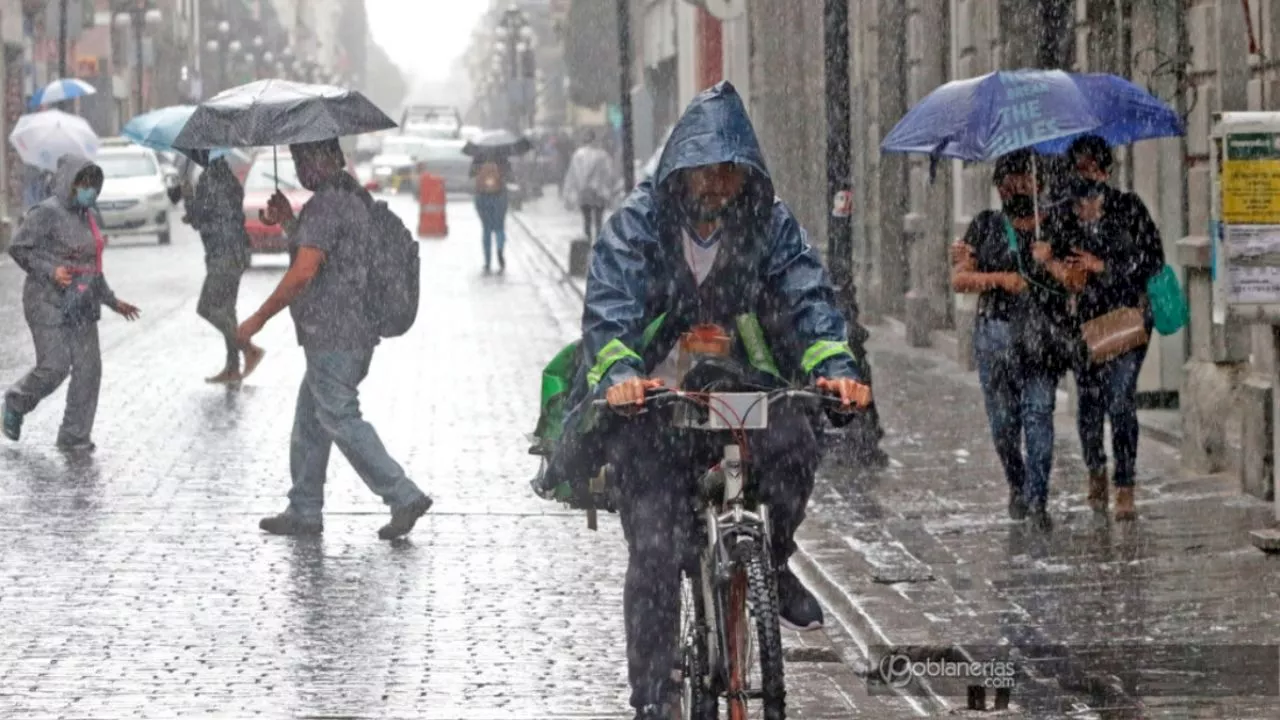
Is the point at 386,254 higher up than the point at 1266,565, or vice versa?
the point at 386,254

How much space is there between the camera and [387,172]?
69.3 meters

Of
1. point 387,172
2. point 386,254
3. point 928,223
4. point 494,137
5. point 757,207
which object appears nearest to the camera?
point 757,207

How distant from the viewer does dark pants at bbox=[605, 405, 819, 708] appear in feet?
20.6

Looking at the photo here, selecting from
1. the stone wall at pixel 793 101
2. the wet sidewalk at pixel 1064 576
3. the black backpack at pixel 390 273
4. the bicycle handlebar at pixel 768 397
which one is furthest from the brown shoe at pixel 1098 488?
the stone wall at pixel 793 101

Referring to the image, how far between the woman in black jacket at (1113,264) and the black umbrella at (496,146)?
76.9ft

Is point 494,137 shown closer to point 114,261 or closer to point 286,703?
point 114,261

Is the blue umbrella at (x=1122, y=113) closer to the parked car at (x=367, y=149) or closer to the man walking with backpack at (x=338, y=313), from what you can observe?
the man walking with backpack at (x=338, y=313)

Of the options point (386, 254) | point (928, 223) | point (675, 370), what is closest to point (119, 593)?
point (386, 254)

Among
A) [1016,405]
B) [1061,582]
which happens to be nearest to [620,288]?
[1061,582]

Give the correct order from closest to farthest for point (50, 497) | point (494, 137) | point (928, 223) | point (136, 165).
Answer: point (50, 497) → point (928, 223) → point (494, 137) → point (136, 165)

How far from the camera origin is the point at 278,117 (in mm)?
11367

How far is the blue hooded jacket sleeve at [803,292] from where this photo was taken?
20.5 ft

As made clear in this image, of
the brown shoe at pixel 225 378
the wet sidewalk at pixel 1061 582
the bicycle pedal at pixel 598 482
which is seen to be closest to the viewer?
the bicycle pedal at pixel 598 482

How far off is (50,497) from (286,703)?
16.5 ft
